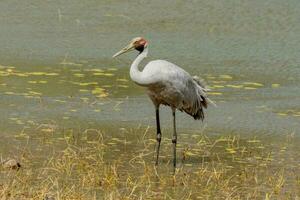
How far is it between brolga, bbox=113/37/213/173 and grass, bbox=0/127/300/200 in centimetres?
28

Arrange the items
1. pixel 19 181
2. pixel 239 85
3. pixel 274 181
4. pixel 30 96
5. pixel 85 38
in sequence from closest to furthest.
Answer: pixel 19 181 < pixel 274 181 < pixel 30 96 < pixel 239 85 < pixel 85 38

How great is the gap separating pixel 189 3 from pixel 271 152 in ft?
23.3

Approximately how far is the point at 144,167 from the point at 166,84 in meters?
1.07

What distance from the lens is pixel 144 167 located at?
8875mm

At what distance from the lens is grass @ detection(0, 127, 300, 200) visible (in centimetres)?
799

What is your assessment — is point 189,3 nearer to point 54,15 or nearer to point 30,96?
point 54,15

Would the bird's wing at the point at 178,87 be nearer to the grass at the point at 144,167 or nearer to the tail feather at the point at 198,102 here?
the tail feather at the point at 198,102

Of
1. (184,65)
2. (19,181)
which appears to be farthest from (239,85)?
(19,181)

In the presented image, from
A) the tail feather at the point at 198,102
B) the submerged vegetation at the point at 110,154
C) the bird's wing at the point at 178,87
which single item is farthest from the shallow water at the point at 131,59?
the bird's wing at the point at 178,87

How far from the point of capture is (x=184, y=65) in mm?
13633

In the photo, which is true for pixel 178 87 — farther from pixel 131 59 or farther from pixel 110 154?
pixel 131 59

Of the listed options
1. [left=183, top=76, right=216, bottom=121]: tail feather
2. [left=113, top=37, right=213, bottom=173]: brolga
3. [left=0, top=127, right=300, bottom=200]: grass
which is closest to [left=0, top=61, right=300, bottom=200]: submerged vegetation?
[left=0, top=127, right=300, bottom=200]: grass

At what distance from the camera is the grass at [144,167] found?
799 cm

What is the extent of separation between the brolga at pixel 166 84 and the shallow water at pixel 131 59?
63 centimetres
